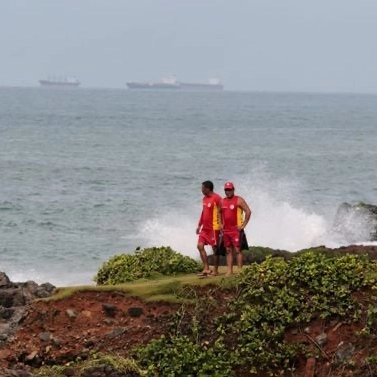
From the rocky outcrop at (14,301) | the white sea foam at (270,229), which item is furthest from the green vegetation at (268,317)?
the white sea foam at (270,229)

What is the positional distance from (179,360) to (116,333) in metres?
1.29

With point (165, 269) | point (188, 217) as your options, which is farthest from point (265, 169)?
point (165, 269)

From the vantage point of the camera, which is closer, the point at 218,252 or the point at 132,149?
the point at 218,252

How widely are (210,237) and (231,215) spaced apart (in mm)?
598

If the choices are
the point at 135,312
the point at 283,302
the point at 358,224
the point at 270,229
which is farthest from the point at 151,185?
the point at 283,302

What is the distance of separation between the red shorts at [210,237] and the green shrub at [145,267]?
1.08 metres

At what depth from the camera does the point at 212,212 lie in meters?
16.8

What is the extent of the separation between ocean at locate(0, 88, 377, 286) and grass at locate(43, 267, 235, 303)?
1413cm

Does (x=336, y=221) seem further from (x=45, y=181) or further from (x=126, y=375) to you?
(x=126, y=375)

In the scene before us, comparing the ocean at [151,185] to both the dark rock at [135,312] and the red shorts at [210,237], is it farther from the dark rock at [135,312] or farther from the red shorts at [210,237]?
the dark rock at [135,312]

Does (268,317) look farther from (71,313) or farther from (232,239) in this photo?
(71,313)

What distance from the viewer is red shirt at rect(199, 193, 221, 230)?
1678 centimetres

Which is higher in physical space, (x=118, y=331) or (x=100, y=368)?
(x=118, y=331)

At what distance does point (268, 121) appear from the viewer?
117 metres
